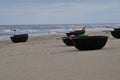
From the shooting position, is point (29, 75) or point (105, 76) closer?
point (105, 76)

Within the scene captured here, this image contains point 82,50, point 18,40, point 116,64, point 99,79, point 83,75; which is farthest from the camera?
point 18,40

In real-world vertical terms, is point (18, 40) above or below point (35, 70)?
above

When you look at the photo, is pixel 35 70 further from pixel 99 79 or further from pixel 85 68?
pixel 99 79

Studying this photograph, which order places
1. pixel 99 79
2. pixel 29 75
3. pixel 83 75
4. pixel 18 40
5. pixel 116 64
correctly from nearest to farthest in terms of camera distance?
pixel 99 79, pixel 83 75, pixel 29 75, pixel 116 64, pixel 18 40

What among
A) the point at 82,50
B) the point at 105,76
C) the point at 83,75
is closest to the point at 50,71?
the point at 83,75

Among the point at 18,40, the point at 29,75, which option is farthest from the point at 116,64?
the point at 18,40

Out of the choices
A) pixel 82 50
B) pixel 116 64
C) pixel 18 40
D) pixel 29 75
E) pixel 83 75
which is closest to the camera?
pixel 83 75

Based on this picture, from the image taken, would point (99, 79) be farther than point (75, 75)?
No

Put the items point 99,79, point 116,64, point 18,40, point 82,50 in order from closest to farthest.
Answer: point 99,79, point 116,64, point 82,50, point 18,40

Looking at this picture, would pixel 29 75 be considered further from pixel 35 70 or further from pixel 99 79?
pixel 99 79

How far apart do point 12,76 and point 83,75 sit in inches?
64.9

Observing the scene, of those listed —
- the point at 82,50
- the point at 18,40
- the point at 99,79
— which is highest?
the point at 18,40

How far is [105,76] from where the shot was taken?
6828 mm

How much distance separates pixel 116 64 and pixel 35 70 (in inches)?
77.1
